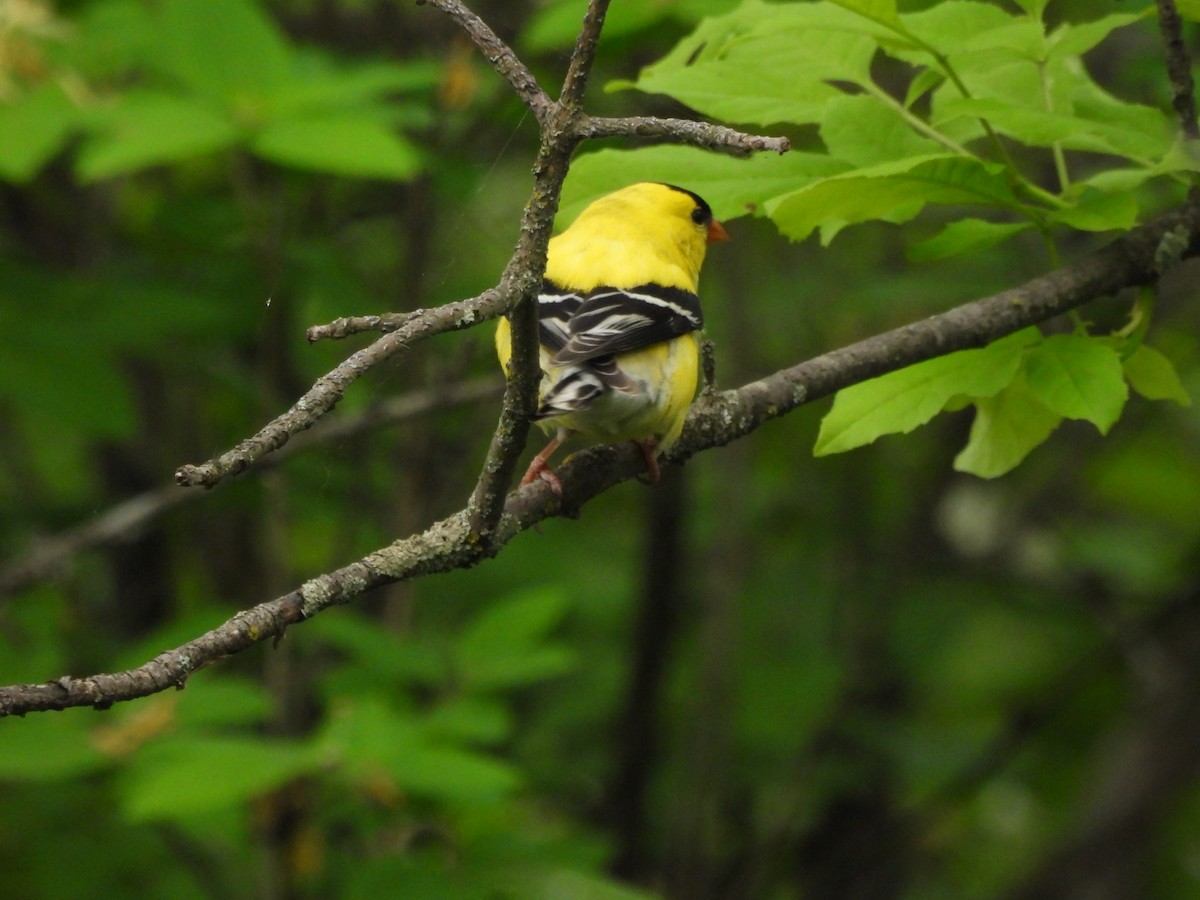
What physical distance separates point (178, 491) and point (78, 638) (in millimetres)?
1071

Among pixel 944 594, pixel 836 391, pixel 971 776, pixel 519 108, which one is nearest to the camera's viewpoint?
pixel 836 391

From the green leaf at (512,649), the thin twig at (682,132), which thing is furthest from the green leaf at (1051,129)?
the green leaf at (512,649)

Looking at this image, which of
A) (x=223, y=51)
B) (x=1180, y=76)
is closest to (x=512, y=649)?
(x=223, y=51)

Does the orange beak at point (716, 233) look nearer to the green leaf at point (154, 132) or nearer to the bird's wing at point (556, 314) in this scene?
the bird's wing at point (556, 314)

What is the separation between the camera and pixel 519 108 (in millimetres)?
3898

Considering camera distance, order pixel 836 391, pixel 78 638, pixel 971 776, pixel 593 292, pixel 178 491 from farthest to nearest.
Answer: pixel 971 776 → pixel 78 638 → pixel 178 491 → pixel 593 292 → pixel 836 391

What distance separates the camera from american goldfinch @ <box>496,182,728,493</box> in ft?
9.26

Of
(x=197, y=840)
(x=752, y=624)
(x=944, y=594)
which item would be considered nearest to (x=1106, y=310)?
(x=944, y=594)

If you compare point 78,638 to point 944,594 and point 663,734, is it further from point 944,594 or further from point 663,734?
point 944,594

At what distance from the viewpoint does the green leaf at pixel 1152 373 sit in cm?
215

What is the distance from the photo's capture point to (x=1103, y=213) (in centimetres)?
193

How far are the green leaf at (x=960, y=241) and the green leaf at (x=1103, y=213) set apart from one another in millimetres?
204

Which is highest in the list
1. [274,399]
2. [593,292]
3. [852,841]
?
[593,292]

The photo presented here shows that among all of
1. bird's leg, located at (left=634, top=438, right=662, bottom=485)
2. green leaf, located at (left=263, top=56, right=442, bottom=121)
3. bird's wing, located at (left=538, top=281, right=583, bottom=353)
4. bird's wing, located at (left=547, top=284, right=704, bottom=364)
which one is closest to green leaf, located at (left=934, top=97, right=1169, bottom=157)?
bird's leg, located at (left=634, top=438, right=662, bottom=485)
